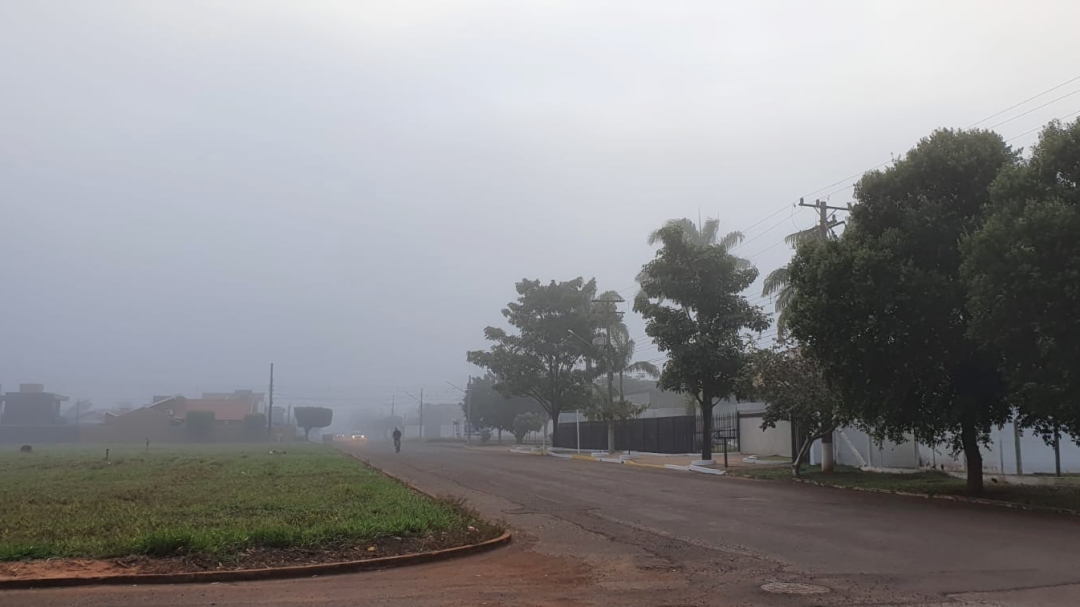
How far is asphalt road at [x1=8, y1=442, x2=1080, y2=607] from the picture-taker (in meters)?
8.06

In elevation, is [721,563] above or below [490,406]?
below

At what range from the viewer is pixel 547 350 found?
53188 millimetres

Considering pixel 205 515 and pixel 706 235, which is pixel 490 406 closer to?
pixel 706 235

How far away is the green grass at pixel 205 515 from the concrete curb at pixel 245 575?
729mm

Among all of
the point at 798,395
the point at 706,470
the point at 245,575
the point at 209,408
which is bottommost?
the point at 706,470

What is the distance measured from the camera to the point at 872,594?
8172 millimetres

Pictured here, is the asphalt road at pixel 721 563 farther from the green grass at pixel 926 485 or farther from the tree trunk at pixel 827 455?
the tree trunk at pixel 827 455

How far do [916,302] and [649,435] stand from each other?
2777 centimetres

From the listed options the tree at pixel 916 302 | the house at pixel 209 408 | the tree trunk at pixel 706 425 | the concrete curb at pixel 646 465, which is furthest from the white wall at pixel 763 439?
the house at pixel 209 408

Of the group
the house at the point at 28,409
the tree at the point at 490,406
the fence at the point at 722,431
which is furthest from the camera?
the house at the point at 28,409

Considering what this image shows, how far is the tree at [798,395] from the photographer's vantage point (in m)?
24.1

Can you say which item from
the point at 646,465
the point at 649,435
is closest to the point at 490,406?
the point at 649,435

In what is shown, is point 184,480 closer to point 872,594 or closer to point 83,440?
point 872,594

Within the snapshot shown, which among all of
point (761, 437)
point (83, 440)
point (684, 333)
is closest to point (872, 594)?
point (684, 333)
